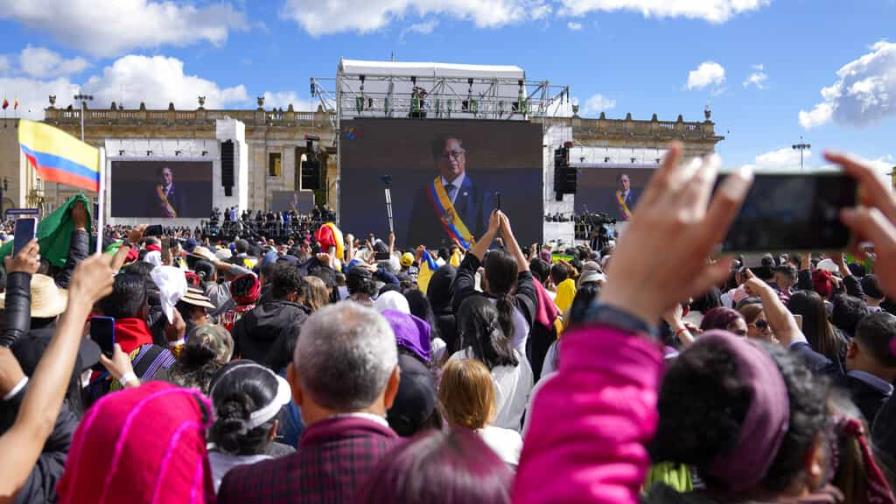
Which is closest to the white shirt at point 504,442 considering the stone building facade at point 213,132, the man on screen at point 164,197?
the man on screen at point 164,197

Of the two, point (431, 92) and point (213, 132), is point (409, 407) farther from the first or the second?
point (213, 132)

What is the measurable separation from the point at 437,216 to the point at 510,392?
72.9 ft

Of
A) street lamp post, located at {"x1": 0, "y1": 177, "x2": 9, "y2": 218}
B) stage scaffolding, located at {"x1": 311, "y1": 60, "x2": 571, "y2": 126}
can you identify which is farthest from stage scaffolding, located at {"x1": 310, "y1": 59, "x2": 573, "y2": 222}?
street lamp post, located at {"x1": 0, "y1": 177, "x2": 9, "y2": 218}

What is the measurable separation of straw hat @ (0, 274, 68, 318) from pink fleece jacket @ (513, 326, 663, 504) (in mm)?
3800

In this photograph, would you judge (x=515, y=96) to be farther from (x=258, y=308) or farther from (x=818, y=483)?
(x=818, y=483)

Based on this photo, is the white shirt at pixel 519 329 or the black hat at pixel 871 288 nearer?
the white shirt at pixel 519 329

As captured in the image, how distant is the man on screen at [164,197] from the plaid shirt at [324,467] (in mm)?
38880

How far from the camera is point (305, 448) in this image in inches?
79.0

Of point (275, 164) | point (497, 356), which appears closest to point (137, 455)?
point (497, 356)

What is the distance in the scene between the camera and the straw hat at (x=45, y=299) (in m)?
4.15

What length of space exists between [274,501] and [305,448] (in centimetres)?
16

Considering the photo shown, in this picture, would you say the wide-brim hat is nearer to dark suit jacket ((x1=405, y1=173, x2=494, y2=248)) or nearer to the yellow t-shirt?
the yellow t-shirt

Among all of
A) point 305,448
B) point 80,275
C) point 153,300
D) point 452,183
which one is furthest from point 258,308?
point 452,183

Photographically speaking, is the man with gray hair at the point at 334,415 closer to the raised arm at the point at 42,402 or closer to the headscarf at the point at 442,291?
the raised arm at the point at 42,402
